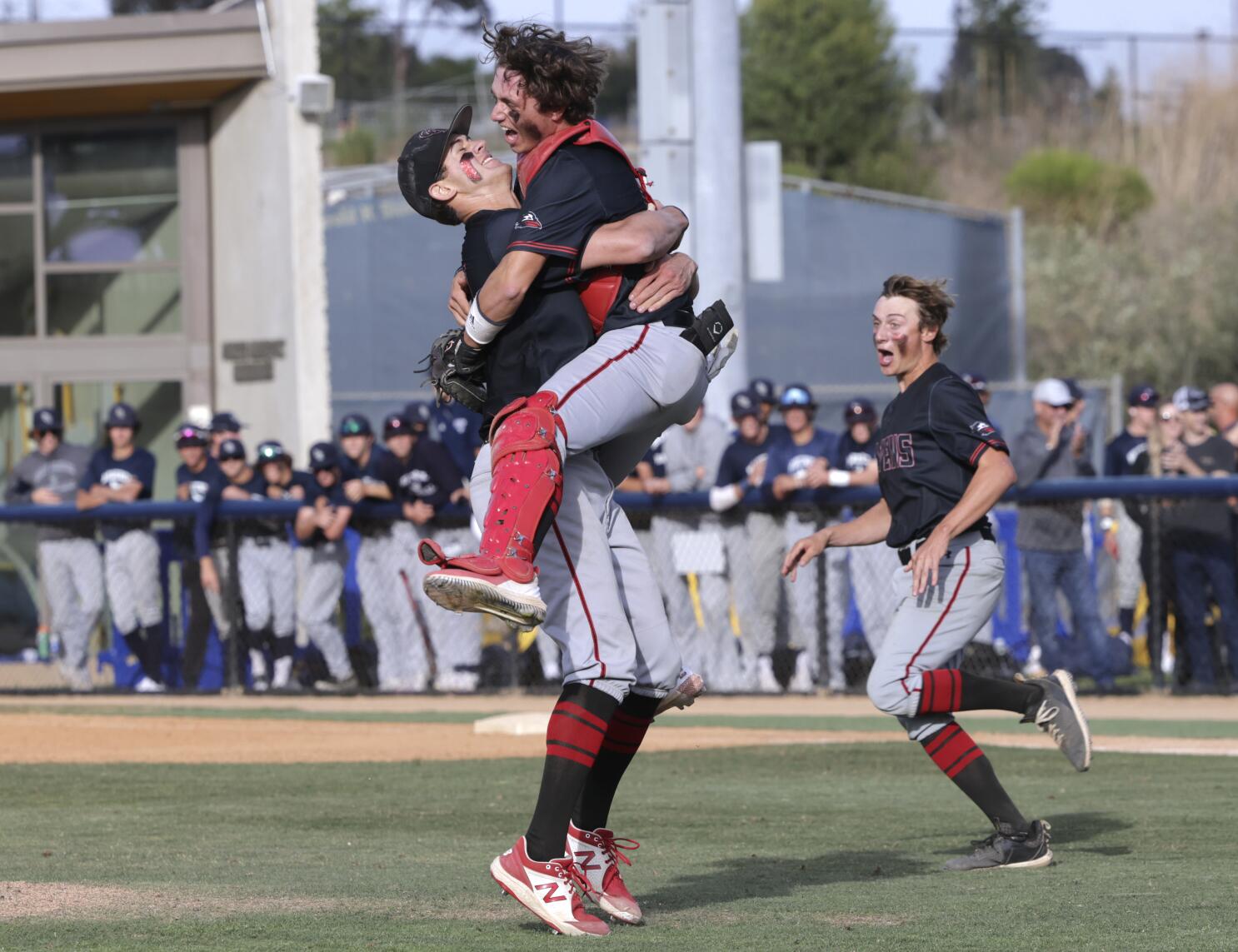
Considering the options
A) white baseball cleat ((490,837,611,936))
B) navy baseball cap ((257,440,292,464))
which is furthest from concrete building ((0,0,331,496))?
white baseball cleat ((490,837,611,936))

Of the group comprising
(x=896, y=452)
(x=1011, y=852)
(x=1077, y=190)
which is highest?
Result: (x=1077, y=190)

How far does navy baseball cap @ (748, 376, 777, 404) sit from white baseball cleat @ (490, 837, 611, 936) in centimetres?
867

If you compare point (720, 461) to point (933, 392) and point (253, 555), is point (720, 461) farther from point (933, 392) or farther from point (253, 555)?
point (933, 392)

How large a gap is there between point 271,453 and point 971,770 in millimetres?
8773

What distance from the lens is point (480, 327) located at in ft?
15.1

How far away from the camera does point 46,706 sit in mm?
12867

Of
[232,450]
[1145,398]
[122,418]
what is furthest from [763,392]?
[122,418]

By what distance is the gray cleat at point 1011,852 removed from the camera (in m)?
5.76

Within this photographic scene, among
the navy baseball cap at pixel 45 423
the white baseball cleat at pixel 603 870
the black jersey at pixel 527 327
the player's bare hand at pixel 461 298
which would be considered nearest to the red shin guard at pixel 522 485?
the black jersey at pixel 527 327

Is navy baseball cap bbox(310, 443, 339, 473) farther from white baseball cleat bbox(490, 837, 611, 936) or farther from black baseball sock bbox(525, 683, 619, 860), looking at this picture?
white baseball cleat bbox(490, 837, 611, 936)

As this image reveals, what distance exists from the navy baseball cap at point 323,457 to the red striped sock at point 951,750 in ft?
26.0

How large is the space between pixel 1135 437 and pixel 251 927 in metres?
9.79

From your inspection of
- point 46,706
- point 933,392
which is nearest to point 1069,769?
point 933,392

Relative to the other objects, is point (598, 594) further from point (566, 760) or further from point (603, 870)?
point (603, 870)
